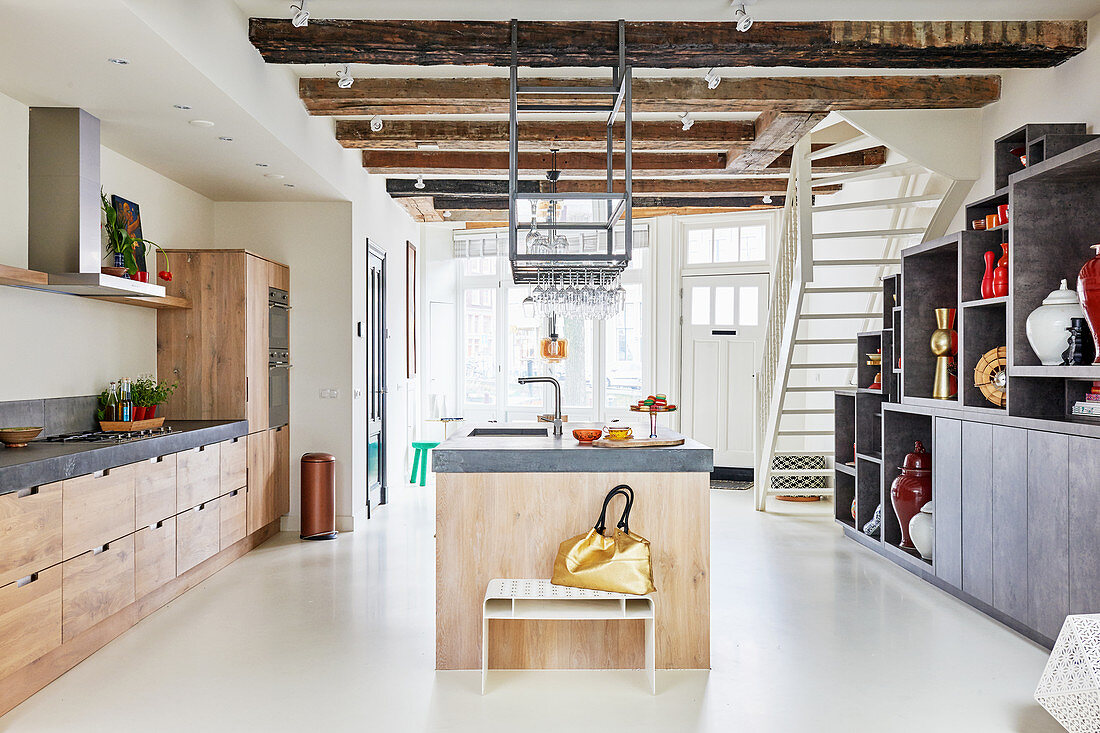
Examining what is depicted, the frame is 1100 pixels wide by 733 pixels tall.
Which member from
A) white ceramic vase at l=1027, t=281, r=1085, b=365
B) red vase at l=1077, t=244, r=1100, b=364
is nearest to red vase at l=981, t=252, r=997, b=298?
white ceramic vase at l=1027, t=281, r=1085, b=365

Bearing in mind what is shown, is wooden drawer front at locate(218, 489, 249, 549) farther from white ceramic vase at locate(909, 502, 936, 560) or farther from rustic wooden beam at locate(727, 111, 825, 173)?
rustic wooden beam at locate(727, 111, 825, 173)

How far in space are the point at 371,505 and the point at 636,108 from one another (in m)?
4.18

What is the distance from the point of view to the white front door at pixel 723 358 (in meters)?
9.35

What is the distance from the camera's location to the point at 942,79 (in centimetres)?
552

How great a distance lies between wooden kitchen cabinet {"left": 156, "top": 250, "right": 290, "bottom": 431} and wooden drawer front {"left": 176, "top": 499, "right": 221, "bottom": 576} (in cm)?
84

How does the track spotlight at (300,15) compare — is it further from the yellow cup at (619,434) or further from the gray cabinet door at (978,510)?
the gray cabinet door at (978,510)

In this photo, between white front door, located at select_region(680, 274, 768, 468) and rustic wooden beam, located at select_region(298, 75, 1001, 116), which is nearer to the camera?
rustic wooden beam, located at select_region(298, 75, 1001, 116)

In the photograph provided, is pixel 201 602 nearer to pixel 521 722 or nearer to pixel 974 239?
pixel 521 722

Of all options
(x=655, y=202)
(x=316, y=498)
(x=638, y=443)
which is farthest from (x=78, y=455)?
(x=655, y=202)

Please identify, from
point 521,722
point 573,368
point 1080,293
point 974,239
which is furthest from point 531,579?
point 573,368

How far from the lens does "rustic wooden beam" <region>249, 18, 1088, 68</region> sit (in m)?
4.27

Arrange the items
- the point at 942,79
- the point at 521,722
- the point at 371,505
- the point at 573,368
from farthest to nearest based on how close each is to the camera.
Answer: the point at 573,368 < the point at 371,505 < the point at 942,79 < the point at 521,722

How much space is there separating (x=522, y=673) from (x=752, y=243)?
22.4 feet

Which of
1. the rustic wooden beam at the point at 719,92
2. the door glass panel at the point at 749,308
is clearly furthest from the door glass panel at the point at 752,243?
the rustic wooden beam at the point at 719,92
